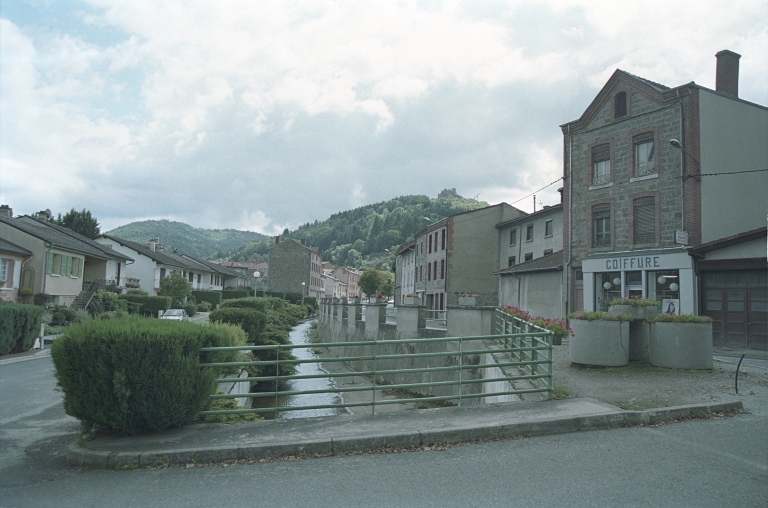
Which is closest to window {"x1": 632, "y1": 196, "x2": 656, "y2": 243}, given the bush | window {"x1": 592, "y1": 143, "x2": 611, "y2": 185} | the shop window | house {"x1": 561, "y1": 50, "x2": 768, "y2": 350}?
house {"x1": 561, "y1": 50, "x2": 768, "y2": 350}

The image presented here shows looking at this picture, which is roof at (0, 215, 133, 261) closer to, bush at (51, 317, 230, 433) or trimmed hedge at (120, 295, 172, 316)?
trimmed hedge at (120, 295, 172, 316)

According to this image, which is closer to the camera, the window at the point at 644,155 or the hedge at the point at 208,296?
the window at the point at 644,155

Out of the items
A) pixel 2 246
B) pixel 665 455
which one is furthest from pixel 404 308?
pixel 2 246

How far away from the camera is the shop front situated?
21.9 meters

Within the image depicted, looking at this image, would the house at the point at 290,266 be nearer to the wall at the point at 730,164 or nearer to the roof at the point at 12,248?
the roof at the point at 12,248

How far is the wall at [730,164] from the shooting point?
22.8m

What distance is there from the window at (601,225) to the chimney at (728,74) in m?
7.68

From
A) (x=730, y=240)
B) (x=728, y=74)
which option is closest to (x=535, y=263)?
(x=730, y=240)

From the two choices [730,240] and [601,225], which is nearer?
[730,240]

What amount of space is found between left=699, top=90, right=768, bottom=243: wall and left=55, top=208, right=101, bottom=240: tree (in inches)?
2263

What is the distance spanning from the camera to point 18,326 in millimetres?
17578

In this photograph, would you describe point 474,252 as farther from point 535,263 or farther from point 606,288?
point 606,288

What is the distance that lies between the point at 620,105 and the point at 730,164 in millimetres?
5749

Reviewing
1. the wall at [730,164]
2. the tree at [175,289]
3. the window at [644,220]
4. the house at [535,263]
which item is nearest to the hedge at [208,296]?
the tree at [175,289]
